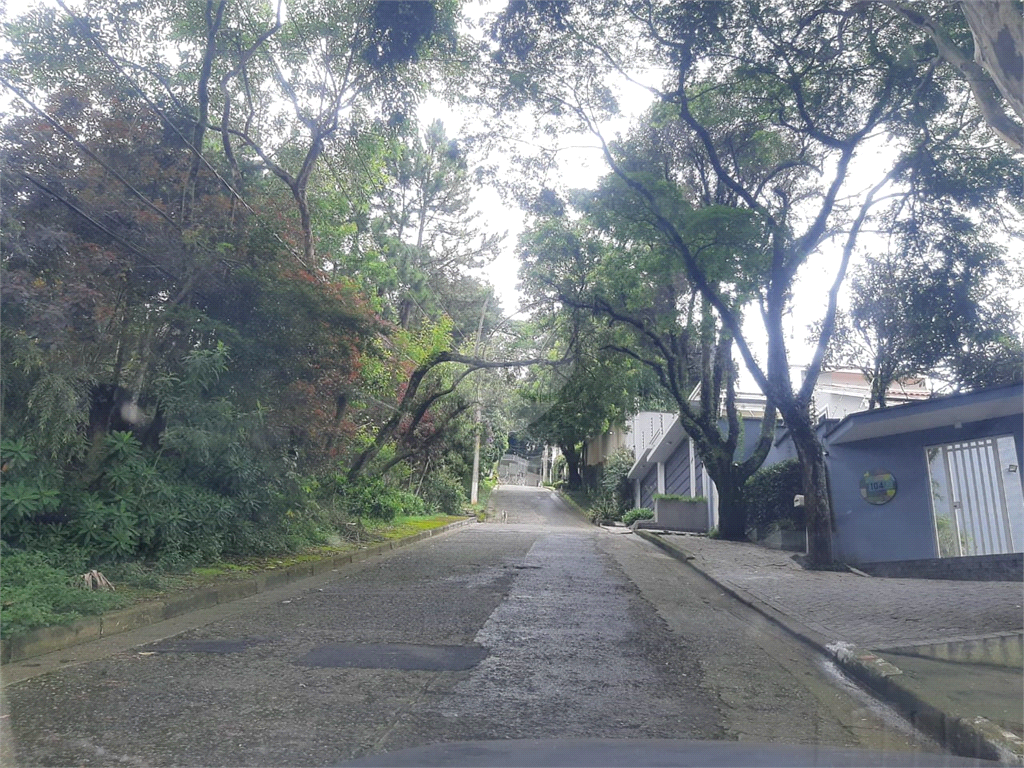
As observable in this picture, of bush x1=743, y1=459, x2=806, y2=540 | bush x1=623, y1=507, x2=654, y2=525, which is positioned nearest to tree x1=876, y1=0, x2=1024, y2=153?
bush x1=743, y1=459, x2=806, y2=540

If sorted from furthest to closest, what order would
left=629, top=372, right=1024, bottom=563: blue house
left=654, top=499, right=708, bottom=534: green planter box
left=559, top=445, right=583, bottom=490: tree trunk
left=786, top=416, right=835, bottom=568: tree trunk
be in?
left=559, top=445, right=583, bottom=490: tree trunk < left=654, top=499, right=708, bottom=534: green planter box < left=786, top=416, right=835, bottom=568: tree trunk < left=629, top=372, right=1024, bottom=563: blue house

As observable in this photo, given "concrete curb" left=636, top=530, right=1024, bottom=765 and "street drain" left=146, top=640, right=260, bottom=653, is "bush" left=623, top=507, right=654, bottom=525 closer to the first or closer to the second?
"concrete curb" left=636, top=530, right=1024, bottom=765

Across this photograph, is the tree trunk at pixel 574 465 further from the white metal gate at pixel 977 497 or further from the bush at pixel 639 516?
the white metal gate at pixel 977 497

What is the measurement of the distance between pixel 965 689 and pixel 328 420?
1037 centimetres

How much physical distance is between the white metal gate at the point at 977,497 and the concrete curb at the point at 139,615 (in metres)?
11.0

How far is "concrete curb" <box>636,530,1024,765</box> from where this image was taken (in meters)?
4.18

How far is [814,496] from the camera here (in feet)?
45.9

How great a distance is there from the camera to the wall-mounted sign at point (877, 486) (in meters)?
15.6

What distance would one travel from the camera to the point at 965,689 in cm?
530

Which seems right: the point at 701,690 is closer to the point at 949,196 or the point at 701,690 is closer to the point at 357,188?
the point at 949,196

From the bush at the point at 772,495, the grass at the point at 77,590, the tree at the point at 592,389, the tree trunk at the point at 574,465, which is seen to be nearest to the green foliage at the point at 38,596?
the grass at the point at 77,590

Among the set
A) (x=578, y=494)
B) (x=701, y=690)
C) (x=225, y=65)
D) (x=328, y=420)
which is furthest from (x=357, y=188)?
(x=578, y=494)

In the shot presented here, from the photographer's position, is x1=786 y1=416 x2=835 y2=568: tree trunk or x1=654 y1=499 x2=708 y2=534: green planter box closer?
x1=786 y1=416 x2=835 y2=568: tree trunk

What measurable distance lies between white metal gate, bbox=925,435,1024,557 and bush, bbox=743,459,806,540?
3.79 m
